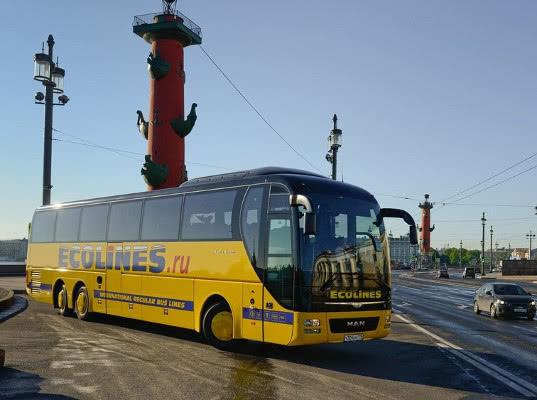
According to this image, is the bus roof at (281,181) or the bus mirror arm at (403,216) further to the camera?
the bus mirror arm at (403,216)

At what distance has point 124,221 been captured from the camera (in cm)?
1605

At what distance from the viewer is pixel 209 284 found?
497 inches


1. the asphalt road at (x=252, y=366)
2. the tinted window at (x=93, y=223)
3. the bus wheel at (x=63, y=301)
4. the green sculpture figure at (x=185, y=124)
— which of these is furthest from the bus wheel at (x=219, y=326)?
the green sculpture figure at (x=185, y=124)

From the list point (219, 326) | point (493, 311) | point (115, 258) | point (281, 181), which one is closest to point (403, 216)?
point (281, 181)

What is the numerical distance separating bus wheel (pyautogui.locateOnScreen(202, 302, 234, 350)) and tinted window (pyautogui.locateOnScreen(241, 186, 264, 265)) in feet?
4.98

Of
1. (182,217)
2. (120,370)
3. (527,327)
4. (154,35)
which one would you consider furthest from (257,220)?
(154,35)

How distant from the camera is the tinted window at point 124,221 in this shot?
15.6 metres

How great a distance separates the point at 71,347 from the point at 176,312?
95.5 inches

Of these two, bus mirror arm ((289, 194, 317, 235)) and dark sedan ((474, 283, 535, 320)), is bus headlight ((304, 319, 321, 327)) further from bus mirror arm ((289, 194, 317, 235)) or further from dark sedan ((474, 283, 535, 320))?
dark sedan ((474, 283, 535, 320))

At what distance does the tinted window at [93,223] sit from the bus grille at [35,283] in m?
3.56

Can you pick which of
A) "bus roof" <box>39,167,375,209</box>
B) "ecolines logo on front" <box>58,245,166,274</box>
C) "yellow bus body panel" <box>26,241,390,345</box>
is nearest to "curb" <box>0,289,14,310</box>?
"yellow bus body panel" <box>26,241,390,345</box>

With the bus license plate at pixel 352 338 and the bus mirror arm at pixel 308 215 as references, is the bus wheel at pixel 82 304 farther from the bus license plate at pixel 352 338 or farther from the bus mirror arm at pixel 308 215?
the bus mirror arm at pixel 308 215

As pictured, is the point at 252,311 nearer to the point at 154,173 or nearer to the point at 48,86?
the point at 48,86

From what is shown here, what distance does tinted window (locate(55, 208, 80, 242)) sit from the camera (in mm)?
18422
